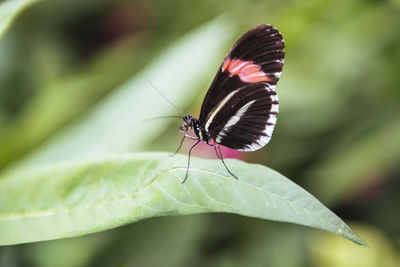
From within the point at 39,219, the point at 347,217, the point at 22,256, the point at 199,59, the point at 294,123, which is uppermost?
the point at 199,59

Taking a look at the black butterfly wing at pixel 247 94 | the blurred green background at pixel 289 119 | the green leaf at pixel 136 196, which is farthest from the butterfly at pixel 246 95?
the blurred green background at pixel 289 119

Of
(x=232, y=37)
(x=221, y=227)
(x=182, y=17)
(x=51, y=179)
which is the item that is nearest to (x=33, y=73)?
(x=182, y=17)

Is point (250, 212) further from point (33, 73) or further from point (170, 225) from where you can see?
point (33, 73)

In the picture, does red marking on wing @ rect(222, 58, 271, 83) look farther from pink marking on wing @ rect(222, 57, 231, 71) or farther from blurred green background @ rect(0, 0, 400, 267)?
blurred green background @ rect(0, 0, 400, 267)

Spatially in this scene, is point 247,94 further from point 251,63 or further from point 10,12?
point 10,12

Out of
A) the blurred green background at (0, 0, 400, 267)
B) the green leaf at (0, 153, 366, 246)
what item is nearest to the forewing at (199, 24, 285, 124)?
the green leaf at (0, 153, 366, 246)

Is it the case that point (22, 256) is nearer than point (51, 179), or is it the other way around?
point (51, 179)

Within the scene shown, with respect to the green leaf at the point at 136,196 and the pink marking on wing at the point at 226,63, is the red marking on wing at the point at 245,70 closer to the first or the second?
the pink marking on wing at the point at 226,63
